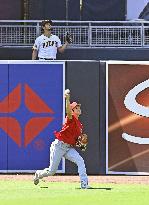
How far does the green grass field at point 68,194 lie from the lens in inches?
499

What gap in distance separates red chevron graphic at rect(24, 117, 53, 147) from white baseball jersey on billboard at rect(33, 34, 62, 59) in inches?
64.3

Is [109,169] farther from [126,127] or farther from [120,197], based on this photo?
[120,197]

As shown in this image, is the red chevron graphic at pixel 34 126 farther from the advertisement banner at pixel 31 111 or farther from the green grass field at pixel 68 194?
the green grass field at pixel 68 194

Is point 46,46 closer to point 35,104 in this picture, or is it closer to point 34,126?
point 35,104

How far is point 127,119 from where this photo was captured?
61.6ft

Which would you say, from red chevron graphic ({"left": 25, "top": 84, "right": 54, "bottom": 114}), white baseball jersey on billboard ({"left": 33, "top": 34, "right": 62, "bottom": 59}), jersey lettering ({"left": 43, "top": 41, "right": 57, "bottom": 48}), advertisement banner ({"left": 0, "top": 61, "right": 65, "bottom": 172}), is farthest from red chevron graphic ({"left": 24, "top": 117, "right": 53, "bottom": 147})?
jersey lettering ({"left": 43, "top": 41, "right": 57, "bottom": 48})

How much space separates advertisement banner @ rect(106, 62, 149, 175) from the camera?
18.7 metres

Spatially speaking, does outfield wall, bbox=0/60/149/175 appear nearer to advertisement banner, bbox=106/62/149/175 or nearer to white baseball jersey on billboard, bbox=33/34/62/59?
advertisement banner, bbox=106/62/149/175

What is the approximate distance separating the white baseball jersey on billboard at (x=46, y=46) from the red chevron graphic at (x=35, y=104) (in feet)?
3.63

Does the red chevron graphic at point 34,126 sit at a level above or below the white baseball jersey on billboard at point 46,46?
below

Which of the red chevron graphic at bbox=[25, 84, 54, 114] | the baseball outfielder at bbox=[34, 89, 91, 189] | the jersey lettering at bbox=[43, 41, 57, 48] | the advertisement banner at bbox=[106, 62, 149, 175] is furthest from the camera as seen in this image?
the jersey lettering at bbox=[43, 41, 57, 48]

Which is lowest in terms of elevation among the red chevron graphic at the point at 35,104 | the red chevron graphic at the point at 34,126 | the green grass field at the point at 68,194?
the green grass field at the point at 68,194

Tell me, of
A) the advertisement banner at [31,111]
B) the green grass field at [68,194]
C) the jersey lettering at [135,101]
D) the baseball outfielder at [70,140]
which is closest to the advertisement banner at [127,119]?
the jersey lettering at [135,101]

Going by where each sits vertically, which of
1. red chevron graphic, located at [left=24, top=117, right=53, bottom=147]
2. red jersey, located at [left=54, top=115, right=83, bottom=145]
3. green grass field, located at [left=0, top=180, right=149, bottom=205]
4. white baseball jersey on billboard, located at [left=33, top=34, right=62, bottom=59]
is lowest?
green grass field, located at [left=0, top=180, right=149, bottom=205]
